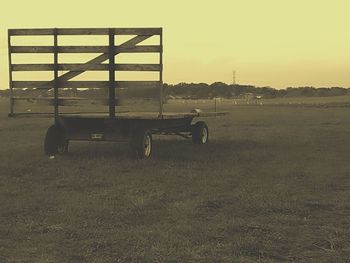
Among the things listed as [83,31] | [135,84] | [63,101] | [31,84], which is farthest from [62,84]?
[135,84]

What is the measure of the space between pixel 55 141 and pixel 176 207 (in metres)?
6.90

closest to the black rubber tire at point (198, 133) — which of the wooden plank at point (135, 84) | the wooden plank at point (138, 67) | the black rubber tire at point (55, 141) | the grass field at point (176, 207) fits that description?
the grass field at point (176, 207)

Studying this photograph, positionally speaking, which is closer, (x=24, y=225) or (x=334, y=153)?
(x=24, y=225)

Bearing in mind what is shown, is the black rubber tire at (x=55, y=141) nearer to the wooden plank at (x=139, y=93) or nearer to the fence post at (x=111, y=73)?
the fence post at (x=111, y=73)

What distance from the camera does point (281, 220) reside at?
6430mm

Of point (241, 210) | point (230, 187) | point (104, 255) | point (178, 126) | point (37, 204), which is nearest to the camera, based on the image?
point (104, 255)

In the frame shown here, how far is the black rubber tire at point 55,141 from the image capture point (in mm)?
13109

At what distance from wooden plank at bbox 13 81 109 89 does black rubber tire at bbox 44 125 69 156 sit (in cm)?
118

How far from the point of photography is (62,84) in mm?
12742

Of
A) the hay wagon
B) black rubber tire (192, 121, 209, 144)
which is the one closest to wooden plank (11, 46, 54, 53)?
the hay wagon

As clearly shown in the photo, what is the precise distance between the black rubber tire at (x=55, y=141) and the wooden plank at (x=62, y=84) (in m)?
1.18

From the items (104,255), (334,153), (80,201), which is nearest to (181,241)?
(104,255)

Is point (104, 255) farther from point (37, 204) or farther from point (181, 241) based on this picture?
point (37, 204)

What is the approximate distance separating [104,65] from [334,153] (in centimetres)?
661
